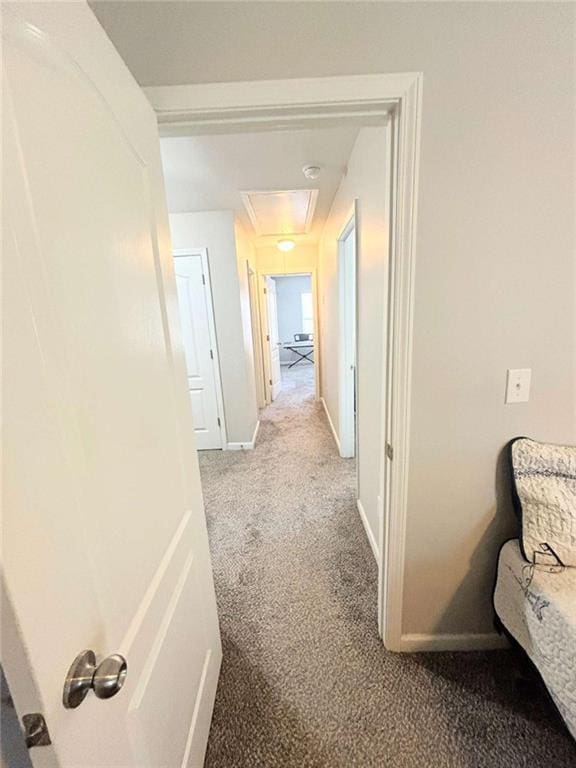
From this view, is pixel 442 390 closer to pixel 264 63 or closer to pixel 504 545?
pixel 504 545

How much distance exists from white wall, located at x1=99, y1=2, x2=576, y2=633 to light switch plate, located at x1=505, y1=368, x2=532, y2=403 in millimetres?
23

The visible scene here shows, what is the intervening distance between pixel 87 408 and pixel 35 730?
426mm

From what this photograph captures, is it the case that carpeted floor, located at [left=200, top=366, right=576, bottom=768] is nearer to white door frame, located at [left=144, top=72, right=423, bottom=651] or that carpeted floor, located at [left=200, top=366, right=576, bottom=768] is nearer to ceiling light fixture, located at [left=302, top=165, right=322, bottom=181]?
white door frame, located at [left=144, top=72, right=423, bottom=651]

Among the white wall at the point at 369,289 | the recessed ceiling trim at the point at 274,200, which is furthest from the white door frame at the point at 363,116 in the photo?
the recessed ceiling trim at the point at 274,200

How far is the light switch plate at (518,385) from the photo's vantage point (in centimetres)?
110

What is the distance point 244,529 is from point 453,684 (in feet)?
4.39

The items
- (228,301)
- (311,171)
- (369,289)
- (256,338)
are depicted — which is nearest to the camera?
(369,289)

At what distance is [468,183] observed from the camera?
0.98 m

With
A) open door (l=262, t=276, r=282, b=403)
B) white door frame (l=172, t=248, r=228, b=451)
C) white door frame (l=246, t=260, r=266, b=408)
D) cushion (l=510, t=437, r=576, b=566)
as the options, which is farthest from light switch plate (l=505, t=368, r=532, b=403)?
open door (l=262, t=276, r=282, b=403)

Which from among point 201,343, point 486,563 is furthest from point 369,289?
point 201,343

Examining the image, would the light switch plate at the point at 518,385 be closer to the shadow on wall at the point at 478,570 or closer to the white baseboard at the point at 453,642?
the shadow on wall at the point at 478,570

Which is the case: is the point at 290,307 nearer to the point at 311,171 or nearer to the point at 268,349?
the point at 268,349

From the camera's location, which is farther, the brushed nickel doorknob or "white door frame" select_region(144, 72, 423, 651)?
"white door frame" select_region(144, 72, 423, 651)

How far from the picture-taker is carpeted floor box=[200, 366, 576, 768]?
106 cm
